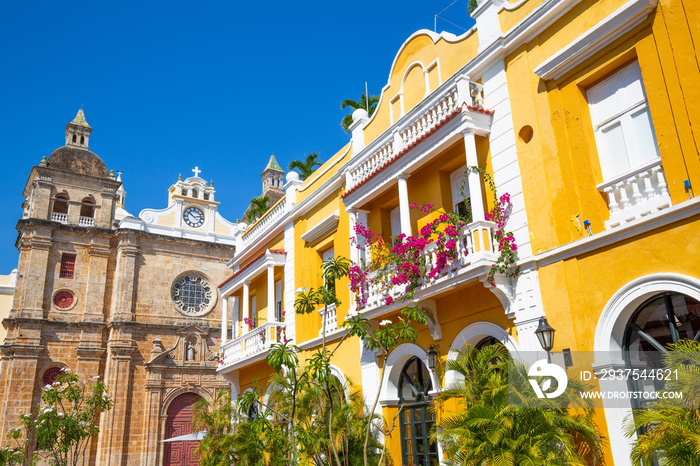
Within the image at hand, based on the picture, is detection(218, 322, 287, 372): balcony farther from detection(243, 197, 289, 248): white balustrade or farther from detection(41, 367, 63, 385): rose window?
detection(41, 367, 63, 385): rose window

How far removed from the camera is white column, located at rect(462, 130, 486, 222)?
8.88 metres

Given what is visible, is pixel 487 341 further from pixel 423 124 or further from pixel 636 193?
pixel 423 124

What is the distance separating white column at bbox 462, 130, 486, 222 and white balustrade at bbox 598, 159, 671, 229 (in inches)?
71.7

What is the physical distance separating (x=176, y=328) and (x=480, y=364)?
80.9 feet

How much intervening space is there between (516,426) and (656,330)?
211cm

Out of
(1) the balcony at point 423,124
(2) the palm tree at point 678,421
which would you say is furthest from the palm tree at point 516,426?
(1) the balcony at point 423,124

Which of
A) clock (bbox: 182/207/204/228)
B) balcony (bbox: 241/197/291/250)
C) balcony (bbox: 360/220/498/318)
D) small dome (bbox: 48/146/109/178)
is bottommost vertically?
balcony (bbox: 360/220/498/318)

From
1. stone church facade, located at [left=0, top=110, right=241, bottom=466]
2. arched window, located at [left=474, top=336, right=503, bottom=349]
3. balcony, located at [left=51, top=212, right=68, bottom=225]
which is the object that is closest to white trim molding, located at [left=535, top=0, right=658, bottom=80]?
arched window, located at [left=474, top=336, right=503, bottom=349]

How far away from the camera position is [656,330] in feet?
22.4

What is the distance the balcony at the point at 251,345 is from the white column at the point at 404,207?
16.1ft

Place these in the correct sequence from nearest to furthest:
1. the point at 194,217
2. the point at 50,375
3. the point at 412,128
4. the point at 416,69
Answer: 1. the point at 412,128
2. the point at 416,69
3. the point at 50,375
4. the point at 194,217

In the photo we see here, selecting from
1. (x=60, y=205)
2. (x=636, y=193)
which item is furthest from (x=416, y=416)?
(x=60, y=205)

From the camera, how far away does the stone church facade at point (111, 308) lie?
26.2 meters

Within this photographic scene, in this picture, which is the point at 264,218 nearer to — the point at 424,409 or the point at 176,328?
the point at 424,409
